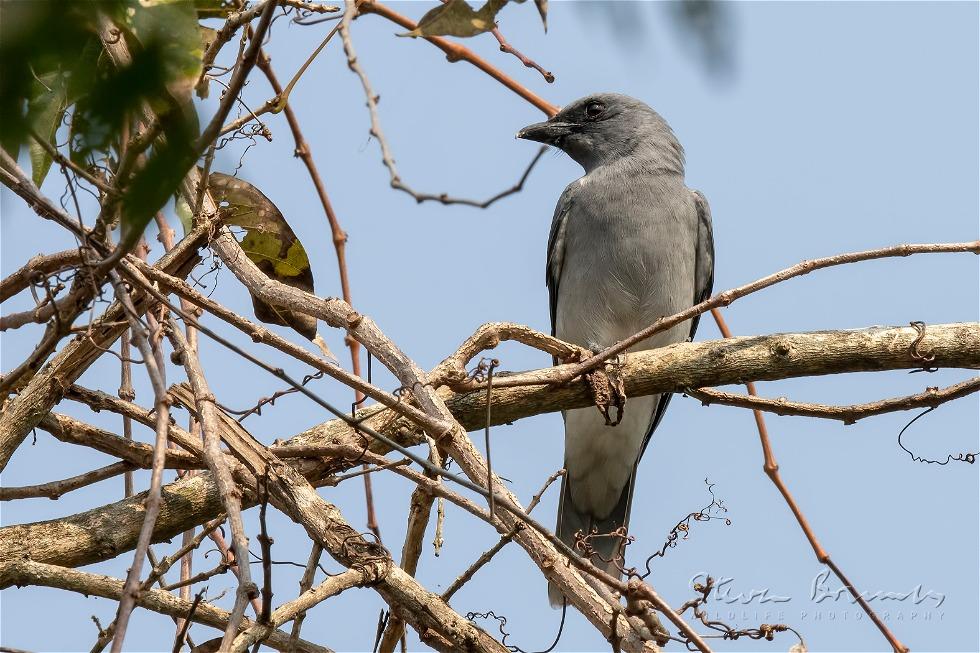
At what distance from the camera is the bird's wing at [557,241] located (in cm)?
593

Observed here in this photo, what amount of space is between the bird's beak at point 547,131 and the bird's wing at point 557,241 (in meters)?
0.51

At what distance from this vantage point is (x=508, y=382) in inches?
135

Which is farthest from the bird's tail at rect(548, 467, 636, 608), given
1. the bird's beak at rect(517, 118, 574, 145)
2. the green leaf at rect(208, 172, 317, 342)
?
the green leaf at rect(208, 172, 317, 342)

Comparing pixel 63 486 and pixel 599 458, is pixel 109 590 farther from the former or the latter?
pixel 599 458

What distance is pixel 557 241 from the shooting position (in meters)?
5.95

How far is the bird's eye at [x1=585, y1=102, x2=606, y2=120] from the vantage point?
21.3 feet

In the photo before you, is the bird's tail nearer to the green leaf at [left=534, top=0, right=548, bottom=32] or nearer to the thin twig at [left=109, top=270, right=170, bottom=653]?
the thin twig at [left=109, top=270, right=170, bottom=653]

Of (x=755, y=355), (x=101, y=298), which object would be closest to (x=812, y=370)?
(x=755, y=355)

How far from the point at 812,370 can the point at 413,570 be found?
1.56 meters

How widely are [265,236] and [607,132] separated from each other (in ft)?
10.2

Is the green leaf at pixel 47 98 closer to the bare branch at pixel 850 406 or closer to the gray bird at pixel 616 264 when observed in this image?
the bare branch at pixel 850 406

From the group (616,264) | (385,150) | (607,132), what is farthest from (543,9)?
(607,132)

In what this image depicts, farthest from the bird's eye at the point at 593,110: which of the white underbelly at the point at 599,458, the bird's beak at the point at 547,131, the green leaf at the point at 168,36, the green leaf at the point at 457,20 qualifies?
the green leaf at the point at 168,36

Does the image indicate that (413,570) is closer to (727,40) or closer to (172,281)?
(172,281)
